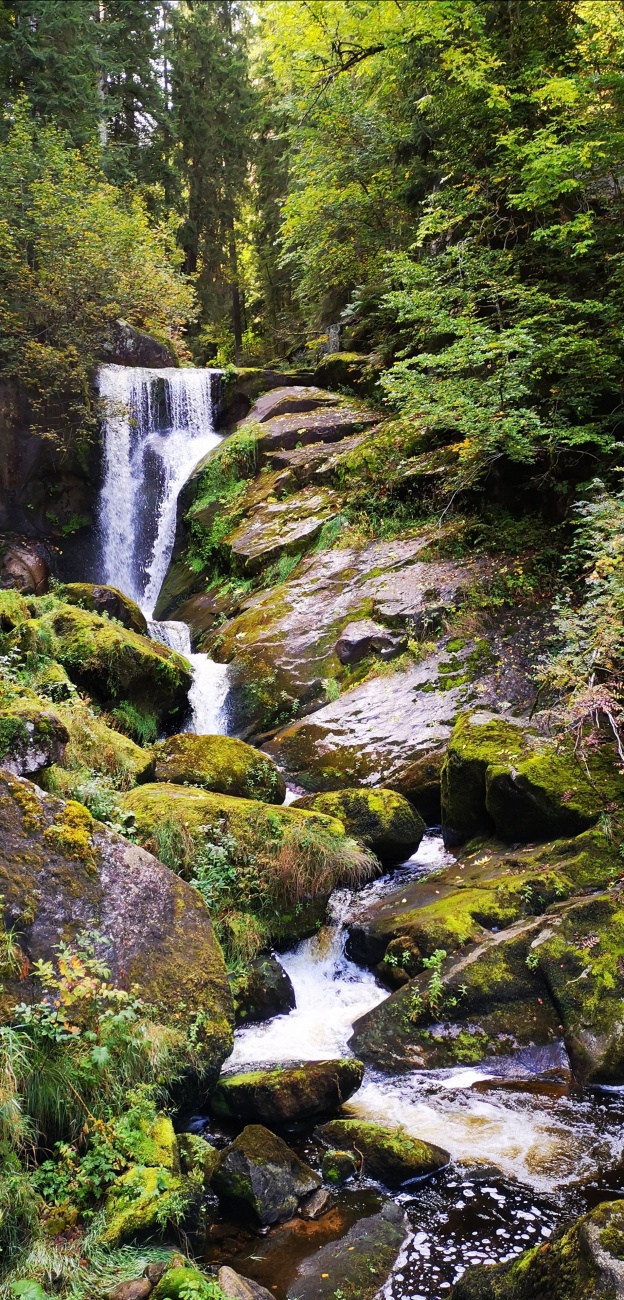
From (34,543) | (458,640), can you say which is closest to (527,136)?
(458,640)

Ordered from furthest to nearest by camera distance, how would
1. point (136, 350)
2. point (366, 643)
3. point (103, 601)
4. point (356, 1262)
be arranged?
point (136, 350)
point (103, 601)
point (366, 643)
point (356, 1262)

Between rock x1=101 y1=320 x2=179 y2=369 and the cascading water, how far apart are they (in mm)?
798

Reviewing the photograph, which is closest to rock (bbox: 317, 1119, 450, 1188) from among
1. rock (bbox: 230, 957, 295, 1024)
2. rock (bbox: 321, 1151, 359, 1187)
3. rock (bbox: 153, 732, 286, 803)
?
rock (bbox: 321, 1151, 359, 1187)

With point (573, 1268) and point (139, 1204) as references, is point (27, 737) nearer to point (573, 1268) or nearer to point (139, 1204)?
point (139, 1204)

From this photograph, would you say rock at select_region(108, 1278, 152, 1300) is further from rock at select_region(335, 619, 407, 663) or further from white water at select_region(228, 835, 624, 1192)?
rock at select_region(335, 619, 407, 663)

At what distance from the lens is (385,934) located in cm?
644

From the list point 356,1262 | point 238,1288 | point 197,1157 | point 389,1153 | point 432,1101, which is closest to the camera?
point 238,1288

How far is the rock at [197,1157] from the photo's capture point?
156 inches

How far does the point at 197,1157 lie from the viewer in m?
3.99

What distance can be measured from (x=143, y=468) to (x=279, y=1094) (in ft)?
48.9

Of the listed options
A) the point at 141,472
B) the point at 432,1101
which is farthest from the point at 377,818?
the point at 141,472

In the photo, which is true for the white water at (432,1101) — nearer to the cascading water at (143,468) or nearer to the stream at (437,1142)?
the stream at (437,1142)

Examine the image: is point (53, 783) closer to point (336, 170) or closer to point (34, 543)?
point (34, 543)

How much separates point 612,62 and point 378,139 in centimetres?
694
